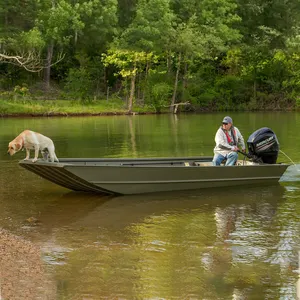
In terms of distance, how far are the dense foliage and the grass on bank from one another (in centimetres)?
107

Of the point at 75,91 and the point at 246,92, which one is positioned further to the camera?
the point at 246,92

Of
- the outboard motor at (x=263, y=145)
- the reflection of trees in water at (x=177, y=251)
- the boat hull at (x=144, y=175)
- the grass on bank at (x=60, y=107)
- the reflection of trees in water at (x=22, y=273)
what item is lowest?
the reflection of trees in water at (x=177, y=251)

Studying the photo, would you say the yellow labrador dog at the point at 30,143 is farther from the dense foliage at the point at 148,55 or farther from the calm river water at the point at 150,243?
the dense foliage at the point at 148,55

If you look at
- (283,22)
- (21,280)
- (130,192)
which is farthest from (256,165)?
(283,22)

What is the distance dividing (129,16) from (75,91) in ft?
44.3

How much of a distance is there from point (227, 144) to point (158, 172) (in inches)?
72.5

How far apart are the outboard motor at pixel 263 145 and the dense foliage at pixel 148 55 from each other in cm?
3608

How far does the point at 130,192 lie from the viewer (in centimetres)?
1264

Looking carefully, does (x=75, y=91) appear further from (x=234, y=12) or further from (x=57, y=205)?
(x=57, y=205)

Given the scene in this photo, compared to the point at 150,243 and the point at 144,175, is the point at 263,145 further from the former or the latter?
the point at 150,243

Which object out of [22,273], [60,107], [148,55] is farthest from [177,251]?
[148,55]

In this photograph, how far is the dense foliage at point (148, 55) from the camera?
50406 millimetres

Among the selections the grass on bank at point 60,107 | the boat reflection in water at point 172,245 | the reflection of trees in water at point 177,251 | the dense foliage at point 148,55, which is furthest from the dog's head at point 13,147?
the dense foliage at point 148,55

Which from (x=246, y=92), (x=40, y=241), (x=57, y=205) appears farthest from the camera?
(x=246, y=92)
